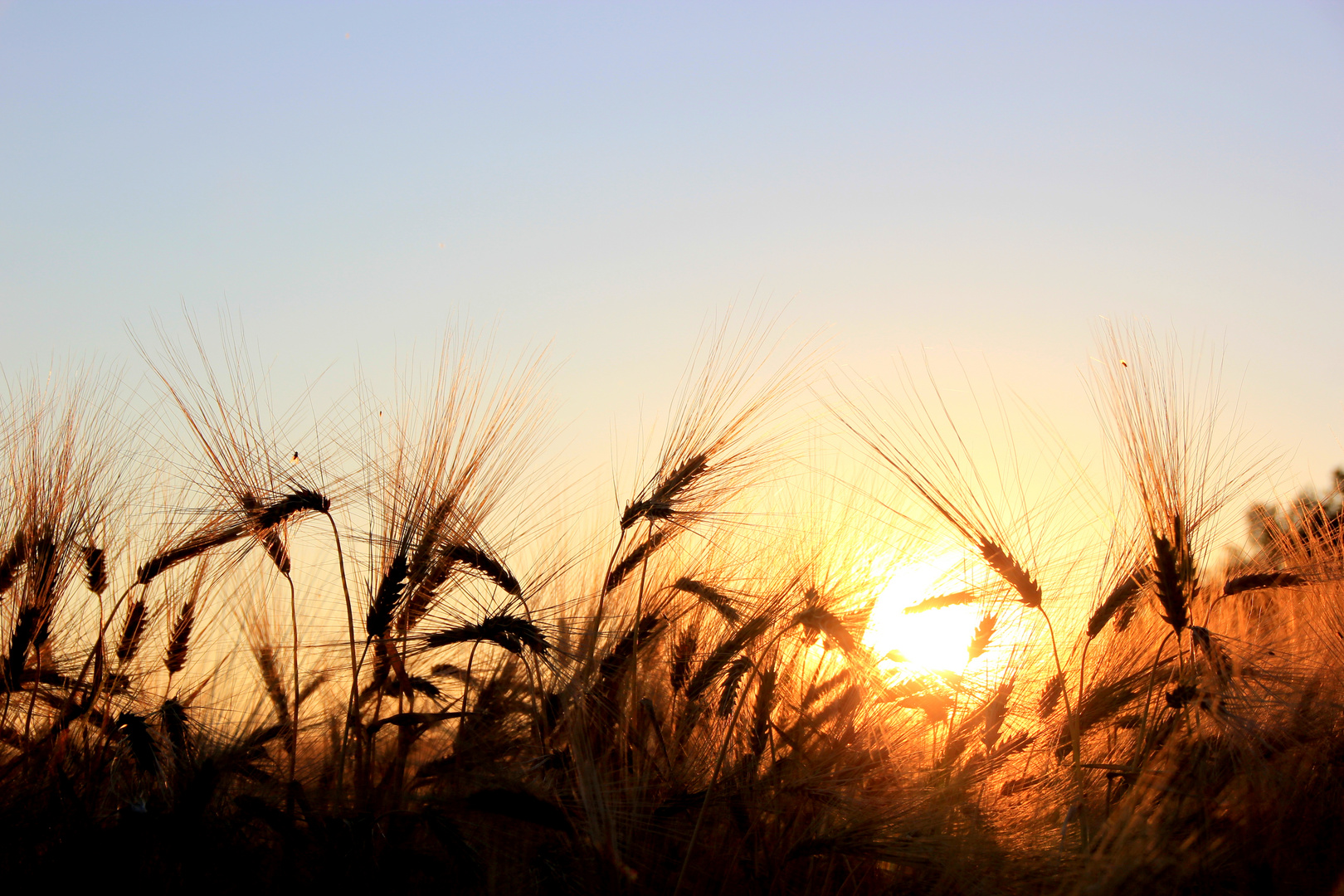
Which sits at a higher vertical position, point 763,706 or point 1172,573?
point 1172,573

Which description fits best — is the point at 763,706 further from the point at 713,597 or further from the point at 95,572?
the point at 95,572

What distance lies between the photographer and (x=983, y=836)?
336cm

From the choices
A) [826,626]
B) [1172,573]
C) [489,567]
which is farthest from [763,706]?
[1172,573]

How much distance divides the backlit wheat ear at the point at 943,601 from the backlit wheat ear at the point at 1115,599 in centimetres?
46

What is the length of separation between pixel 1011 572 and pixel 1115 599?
548 mm

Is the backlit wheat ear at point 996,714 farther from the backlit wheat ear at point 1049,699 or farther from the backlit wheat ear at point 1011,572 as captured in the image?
the backlit wheat ear at point 1011,572

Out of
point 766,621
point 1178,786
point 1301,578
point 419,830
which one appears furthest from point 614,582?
point 1301,578

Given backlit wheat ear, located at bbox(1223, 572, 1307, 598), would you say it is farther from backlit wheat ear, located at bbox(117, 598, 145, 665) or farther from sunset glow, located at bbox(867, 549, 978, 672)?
backlit wheat ear, located at bbox(117, 598, 145, 665)

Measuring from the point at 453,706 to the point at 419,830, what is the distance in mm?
776

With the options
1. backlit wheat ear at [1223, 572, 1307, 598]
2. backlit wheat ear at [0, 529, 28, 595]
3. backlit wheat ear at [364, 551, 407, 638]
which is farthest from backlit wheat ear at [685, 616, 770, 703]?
backlit wheat ear at [0, 529, 28, 595]

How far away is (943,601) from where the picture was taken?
4070mm

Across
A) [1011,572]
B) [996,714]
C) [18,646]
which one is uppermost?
[18,646]

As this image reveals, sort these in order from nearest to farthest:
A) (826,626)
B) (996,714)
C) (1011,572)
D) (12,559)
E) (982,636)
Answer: (1011,572) → (12,559) → (826,626) → (996,714) → (982,636)

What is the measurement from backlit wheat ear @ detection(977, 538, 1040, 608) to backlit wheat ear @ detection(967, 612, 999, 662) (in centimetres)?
42
